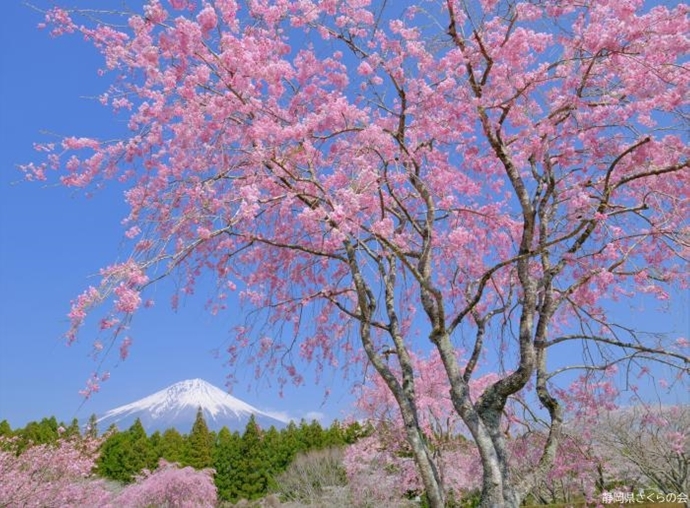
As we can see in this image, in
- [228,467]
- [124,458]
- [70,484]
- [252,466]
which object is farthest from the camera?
[124,458]

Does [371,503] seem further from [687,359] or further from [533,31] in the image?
[533,31]

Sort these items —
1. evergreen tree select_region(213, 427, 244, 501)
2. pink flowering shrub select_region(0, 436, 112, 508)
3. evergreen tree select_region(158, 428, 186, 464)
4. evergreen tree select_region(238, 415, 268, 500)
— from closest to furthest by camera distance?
1. pink flowering shrub select_region(0, 436, 112, 508)
2. evergreen tree select_region(213, 427, 244, 501)
3. evergreen tree select_region(238, 415, 268, 500)
4. evergreen tree select_region(158, 428, 186, 464)

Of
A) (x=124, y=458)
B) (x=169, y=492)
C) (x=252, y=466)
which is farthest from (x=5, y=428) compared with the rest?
(x=169, y=492)

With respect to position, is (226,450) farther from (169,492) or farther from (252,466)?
(169,492)

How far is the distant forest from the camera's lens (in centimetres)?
2903

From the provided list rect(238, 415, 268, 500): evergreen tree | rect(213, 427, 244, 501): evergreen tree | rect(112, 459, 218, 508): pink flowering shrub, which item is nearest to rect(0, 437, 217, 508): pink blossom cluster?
rect(112, 459, 218, 508): pink flowering shrub

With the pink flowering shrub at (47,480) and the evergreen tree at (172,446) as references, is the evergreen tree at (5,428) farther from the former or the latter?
the pink flowering shrub at (47,480)

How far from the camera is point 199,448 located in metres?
31.4

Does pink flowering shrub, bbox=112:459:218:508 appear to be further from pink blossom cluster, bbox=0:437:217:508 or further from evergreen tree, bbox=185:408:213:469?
evergreen tree, bbox=185:408:213:469

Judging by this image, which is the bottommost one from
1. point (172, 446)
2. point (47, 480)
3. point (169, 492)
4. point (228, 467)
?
point (169, 492)

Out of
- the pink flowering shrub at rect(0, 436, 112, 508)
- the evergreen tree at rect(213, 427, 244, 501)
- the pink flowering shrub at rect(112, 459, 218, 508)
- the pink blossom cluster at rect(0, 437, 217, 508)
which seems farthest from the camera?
the evergreen tree at rect(213, 427, 244, 501)

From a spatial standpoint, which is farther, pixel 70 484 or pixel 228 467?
pixel 228 467

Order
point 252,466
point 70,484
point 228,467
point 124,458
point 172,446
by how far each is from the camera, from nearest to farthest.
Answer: point 70,484, point 252,466, point 228,467, point 124,458, point 172,446

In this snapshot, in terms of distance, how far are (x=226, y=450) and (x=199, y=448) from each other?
2.01m
